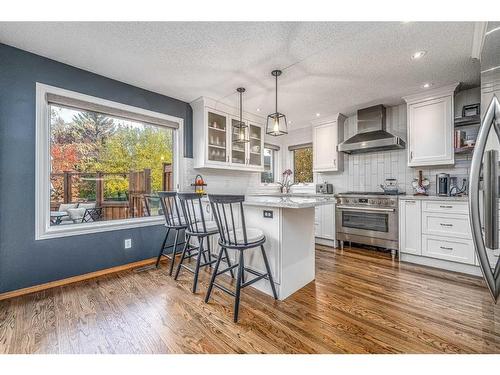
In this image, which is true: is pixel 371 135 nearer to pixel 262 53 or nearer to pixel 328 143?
pixel 328 143

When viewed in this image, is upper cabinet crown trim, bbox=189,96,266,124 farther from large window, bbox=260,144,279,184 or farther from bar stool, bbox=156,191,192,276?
bar stool, bbox=156,191,192,276

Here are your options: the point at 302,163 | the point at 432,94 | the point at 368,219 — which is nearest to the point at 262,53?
the point at 432,94

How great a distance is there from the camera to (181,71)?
8.73 ft

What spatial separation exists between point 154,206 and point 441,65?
3914 mm

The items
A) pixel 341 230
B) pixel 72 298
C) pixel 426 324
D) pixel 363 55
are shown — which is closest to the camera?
pixel 426 324

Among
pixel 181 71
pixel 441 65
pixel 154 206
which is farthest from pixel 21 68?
pixel 441 65

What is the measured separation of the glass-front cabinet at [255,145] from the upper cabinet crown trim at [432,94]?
92.1 inches

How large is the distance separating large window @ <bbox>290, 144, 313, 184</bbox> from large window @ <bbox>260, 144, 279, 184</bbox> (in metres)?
0.42

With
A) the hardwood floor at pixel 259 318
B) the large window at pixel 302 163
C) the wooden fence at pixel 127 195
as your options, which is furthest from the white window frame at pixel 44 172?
the large window at pixel 302 163

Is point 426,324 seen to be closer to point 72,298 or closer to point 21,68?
point 72,298

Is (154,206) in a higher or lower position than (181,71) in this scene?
lower

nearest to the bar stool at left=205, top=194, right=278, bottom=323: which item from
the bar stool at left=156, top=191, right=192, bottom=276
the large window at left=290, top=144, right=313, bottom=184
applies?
the bar stool at left=156, top=191, right=192, bottom=276

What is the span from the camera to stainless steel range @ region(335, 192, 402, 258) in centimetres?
330

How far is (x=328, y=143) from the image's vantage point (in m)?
4.27
